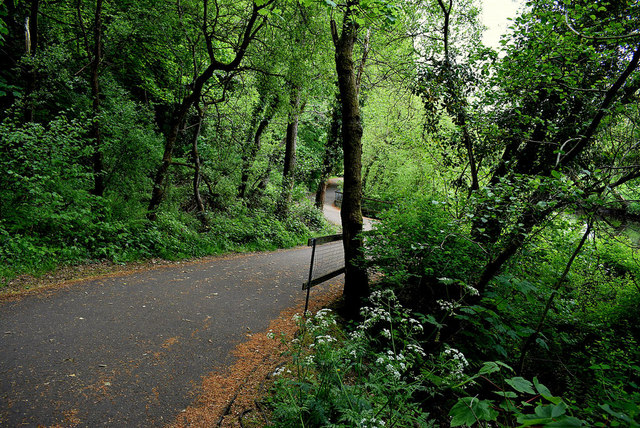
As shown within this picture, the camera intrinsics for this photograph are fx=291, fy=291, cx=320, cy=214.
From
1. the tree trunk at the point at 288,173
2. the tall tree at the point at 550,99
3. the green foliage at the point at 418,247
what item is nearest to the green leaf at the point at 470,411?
the tall tree at the point at 550,99

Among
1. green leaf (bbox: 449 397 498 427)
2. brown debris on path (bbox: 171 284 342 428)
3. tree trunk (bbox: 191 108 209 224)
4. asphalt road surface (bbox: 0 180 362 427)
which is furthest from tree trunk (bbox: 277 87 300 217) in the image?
green leaf (bbox: 449 397 498 427)

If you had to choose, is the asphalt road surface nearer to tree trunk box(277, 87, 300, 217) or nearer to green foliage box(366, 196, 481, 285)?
green foliage box(366, 196, 481, 285)

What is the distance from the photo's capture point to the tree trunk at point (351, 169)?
18.0 feet

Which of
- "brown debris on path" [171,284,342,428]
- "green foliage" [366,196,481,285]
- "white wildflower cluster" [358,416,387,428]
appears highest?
"green foliage" [366,196,481,285]

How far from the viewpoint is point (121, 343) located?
394cm

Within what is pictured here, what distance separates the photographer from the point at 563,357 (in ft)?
15.0

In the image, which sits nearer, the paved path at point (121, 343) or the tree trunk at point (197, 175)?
the paved path at point (121, 343)

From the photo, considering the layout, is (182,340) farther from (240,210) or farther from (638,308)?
(240,210)

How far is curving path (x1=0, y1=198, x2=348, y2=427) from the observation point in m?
2.85

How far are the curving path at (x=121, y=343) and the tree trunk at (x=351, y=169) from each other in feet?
5.39

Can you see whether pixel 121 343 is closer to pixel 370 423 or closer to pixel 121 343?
pixel 121 343

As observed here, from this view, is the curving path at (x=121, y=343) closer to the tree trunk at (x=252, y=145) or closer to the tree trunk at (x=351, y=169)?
the tree trunk at (x=351, y=169)

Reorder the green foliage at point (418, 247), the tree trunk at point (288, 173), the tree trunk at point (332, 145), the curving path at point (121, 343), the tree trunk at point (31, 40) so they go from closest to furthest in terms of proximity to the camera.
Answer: the curving path at point (121, 343), the green foliage at point (418, 247), the tree trunk at point (31, 40), the tree trunk at point (288, 173), the tree trunk at point (332, 145)

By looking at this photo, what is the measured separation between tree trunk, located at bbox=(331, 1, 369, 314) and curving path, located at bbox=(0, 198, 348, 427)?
5.39ft
